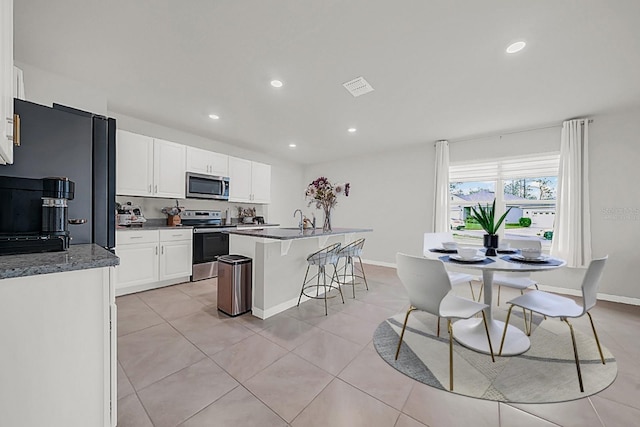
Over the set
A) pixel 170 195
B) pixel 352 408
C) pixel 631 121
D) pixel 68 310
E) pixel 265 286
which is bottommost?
pixel 352 408

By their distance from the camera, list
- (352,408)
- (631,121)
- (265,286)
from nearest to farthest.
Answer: (352,408) → (265,286) → (631,121)

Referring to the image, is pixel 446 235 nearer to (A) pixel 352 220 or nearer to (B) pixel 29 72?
(A) pixel 352 220

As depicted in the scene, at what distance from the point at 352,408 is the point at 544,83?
3478 millimetres

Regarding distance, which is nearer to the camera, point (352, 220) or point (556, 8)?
point (556, 8)

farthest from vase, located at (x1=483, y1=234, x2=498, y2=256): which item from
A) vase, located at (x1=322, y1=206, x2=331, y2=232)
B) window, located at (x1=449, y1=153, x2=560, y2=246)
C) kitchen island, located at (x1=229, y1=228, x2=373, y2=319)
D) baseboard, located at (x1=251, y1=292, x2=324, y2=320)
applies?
window, located at (x1=449, y1=153, x2=560, y2=246)

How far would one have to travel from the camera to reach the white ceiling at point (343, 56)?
1.74m

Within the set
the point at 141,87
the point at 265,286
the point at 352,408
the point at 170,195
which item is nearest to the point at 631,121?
the point at 352,408

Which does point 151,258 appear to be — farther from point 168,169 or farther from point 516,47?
point 516,47

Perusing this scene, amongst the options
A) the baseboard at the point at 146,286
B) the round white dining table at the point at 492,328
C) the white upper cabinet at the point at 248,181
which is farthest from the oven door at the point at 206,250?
the round white dining table at the point at 492,328

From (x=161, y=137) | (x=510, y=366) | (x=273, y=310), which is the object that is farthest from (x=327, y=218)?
(x=161, y=137)

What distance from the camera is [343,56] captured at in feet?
7.28

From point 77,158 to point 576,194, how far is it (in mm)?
5532

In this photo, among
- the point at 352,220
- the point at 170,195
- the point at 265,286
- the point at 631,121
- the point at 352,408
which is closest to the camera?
the point at 352,408

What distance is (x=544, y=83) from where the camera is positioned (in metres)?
2.61
